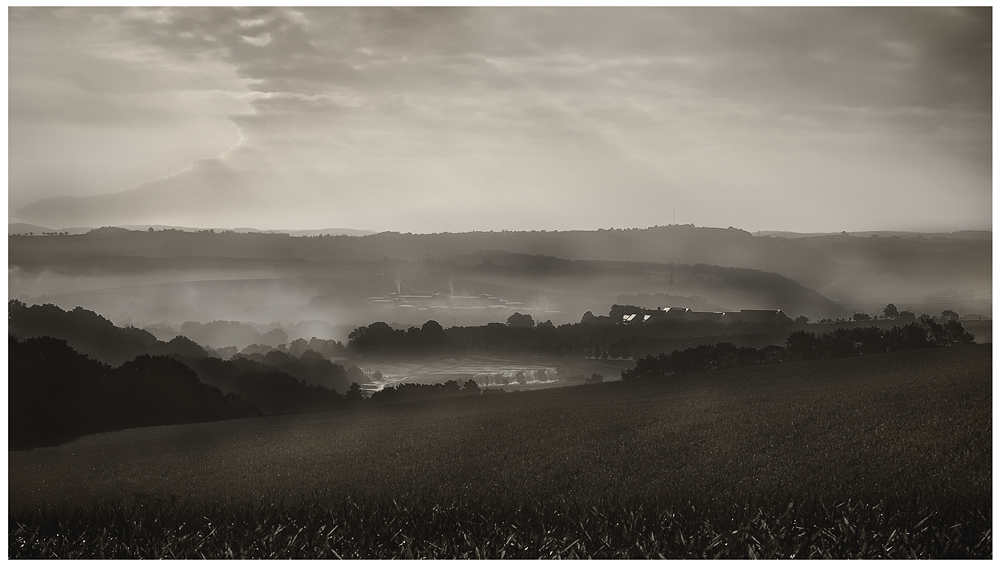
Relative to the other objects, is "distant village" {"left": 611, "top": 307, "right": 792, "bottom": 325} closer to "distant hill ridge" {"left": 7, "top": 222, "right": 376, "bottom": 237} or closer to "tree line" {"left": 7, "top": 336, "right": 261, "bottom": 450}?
"distant hill ridge" {"left": 7, "top": 222, "right": 376, "bottom": 237}

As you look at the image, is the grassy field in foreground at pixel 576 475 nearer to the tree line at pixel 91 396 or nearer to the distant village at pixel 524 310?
the tree line at pixel 91 396

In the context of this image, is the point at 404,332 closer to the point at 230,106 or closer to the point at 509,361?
the point at 509,361

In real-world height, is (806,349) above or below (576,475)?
above

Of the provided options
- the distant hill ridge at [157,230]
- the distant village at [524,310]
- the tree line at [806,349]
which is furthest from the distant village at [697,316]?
the distant hill ridge at [157,230]

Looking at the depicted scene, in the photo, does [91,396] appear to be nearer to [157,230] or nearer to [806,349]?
[157,230]

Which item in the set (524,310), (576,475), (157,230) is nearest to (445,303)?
(524,310)
